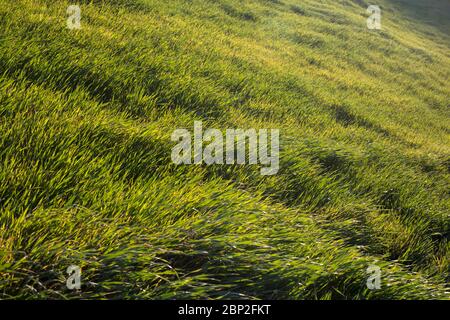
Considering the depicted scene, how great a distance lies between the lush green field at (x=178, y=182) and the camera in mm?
1731

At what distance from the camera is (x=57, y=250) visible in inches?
62.9

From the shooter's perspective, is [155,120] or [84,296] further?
[155,120]

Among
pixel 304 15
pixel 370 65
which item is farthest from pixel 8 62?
pixel 304 15

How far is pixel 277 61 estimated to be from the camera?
827 cm

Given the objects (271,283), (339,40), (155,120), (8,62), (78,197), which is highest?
(339,40)

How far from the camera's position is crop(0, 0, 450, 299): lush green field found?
1731 mm

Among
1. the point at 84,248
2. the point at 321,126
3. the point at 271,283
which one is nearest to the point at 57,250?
the point at 84,248

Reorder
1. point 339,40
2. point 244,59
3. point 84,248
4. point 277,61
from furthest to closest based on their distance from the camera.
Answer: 1. point 339,40
2. point 277,61
3. point 244,59
4. point 84,248

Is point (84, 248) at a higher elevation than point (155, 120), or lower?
lower

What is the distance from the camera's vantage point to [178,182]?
245 centimetres

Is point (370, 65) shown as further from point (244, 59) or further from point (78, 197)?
point (78, 197)

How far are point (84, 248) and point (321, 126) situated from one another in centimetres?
436

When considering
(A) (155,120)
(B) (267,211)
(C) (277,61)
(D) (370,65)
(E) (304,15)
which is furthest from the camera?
(E) (304,15)

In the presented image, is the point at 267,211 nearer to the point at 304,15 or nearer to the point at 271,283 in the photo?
the point at 271,283
